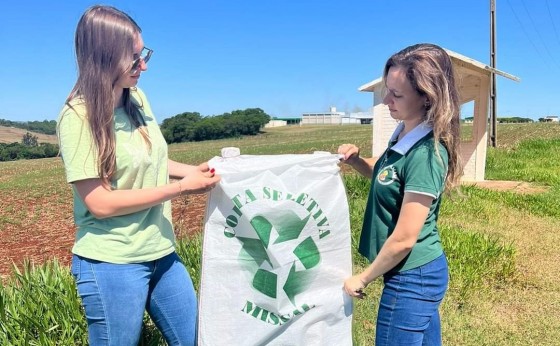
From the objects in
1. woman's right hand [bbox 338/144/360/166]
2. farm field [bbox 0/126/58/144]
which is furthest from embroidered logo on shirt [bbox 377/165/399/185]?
farm field [bbox 0/126/58/144]

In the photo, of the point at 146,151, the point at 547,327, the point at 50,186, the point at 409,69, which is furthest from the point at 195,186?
the point at 50,186

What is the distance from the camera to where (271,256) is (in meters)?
2.10

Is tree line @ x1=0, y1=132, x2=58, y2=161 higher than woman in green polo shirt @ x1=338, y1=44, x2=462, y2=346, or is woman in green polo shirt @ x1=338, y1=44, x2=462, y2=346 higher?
woman in green polo shirt @ x1=338, y1=44, x2=462, y2=346

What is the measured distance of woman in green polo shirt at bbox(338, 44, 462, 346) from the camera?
1803 millimetres

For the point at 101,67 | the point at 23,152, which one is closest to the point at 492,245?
the point at 101,67

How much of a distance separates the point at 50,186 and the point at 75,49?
17.1 m

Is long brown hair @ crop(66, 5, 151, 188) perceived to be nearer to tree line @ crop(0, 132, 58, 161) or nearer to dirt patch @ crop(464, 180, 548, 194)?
dirt patch @ crop(464, 180, 548, 194)

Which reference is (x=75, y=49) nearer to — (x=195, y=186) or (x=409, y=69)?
(x=195, y=186)

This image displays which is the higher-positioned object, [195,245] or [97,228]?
[97,228]

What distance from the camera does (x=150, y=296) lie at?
215cm

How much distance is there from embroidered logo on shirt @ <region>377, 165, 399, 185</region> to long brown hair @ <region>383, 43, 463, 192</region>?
0.20 meters

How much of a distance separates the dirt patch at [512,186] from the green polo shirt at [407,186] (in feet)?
25.2

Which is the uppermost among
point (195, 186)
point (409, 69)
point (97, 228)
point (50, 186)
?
point (409, 69)

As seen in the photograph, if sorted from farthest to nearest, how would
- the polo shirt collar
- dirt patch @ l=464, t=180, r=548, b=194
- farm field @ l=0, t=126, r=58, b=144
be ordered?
1. farm field @ l=0, t=126, r=58, b=144
2. dirt patch @ l=464, t=180, r=548, b=194
3. the polo shirt collar
